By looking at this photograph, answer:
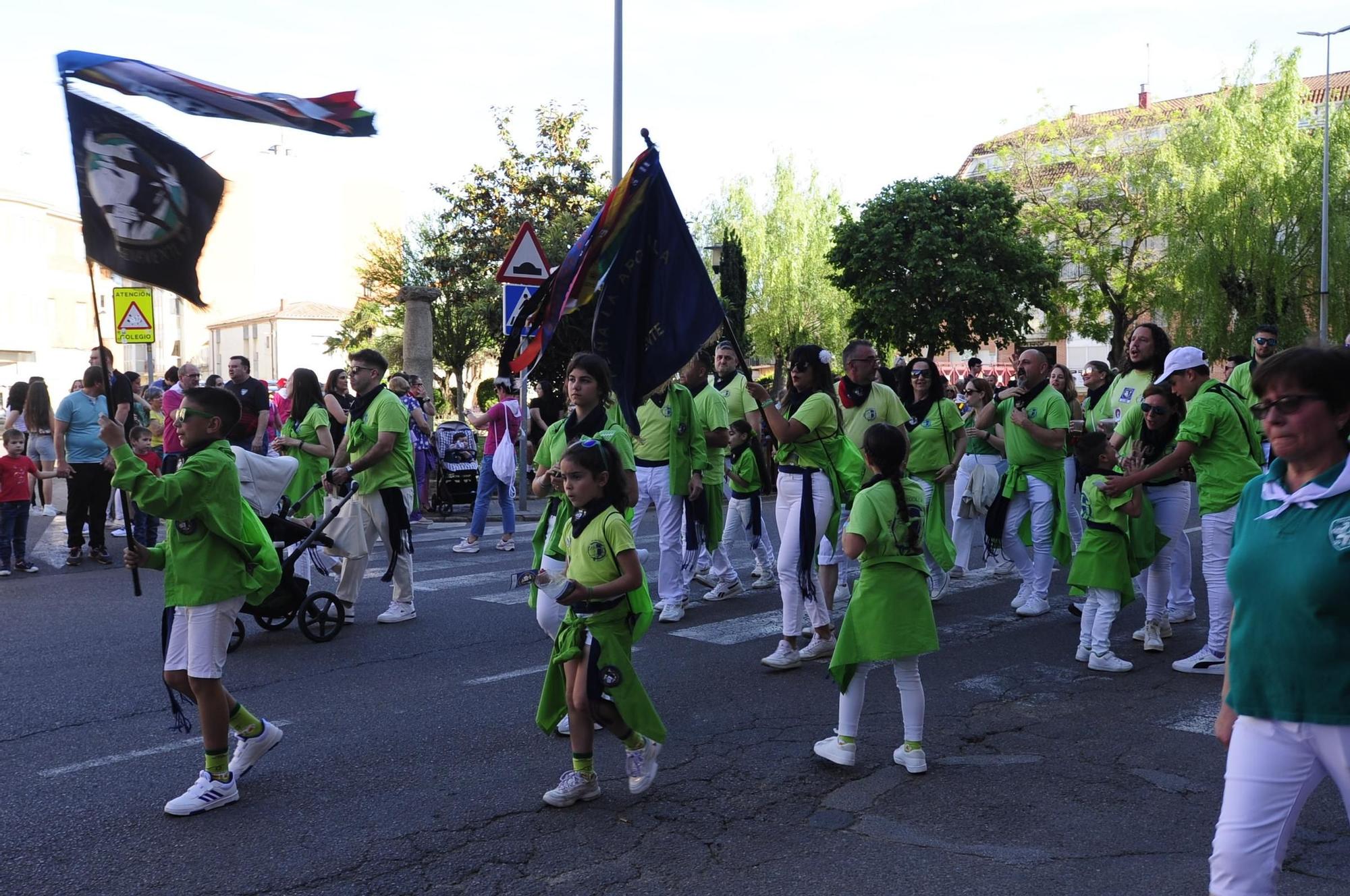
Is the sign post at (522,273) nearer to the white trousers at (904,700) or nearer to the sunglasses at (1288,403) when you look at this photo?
the white trousers at (904,700)

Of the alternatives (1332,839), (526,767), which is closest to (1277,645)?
(1332,839)

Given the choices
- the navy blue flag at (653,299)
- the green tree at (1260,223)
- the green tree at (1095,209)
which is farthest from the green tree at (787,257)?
the navy blue flag at (653,299)

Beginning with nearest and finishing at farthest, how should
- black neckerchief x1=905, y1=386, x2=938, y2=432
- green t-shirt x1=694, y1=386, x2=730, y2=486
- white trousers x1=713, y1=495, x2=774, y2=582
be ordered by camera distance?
green t-shirt x1=694, y1=386, x2=730, y2=486 → black neckerchief x1=905, y1=386, x2=938, y2=432 → white trousers x1=713, y1=495, x2=774, y2=582

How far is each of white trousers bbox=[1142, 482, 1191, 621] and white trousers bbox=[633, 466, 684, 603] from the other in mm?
3165

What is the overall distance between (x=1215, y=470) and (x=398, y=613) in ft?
18.2

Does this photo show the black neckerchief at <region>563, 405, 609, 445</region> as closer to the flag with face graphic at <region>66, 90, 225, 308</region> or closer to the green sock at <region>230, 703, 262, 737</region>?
the green sock at <region>230, 703, 262, 737</region>

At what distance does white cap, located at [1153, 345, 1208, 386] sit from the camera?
729 cm

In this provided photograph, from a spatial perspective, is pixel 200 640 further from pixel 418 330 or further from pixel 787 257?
pixel 787 257

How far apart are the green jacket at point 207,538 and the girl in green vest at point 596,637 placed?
123 centimetres

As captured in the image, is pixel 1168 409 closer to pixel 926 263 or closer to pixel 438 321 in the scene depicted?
pixel 438 321

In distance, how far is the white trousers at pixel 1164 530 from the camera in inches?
296

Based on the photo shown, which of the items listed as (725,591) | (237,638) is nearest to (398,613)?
(237,638)

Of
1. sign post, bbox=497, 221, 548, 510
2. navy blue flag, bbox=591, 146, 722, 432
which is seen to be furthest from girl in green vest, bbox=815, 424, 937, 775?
sign post, bbox=497, 221, 548, 510

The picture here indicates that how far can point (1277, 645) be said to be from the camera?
2.85m
